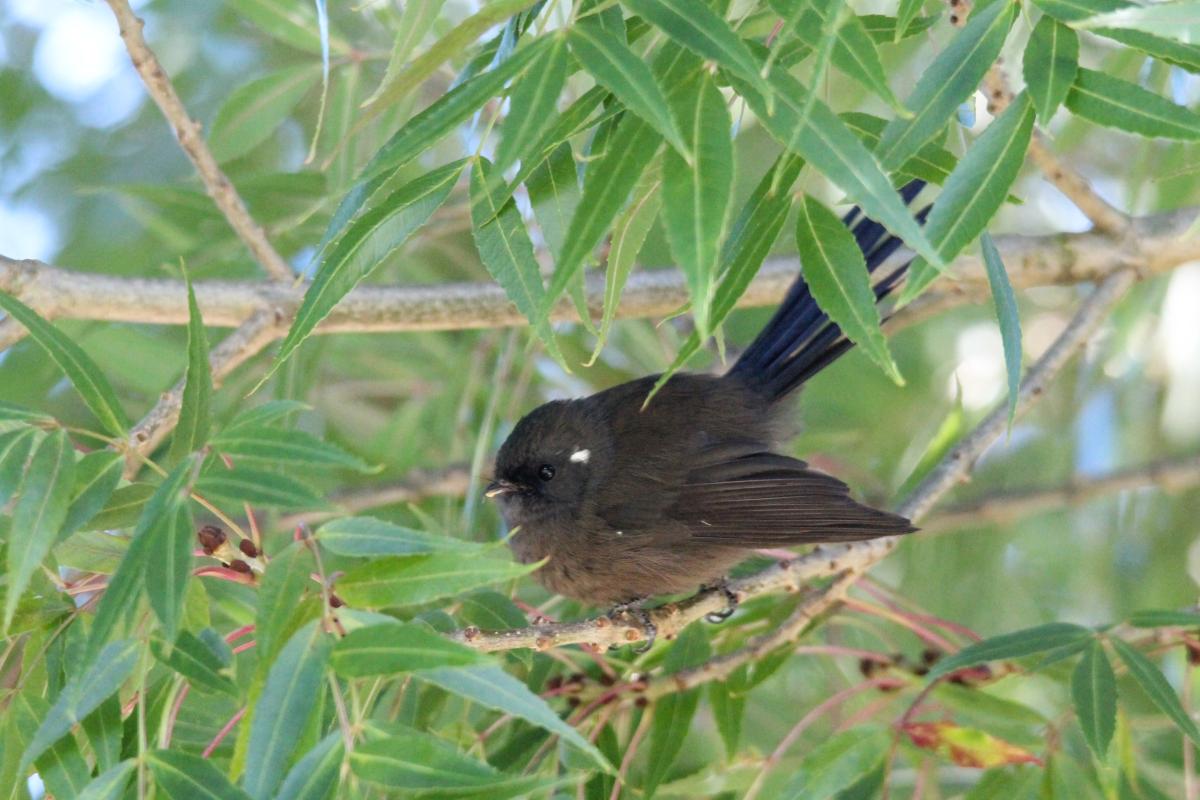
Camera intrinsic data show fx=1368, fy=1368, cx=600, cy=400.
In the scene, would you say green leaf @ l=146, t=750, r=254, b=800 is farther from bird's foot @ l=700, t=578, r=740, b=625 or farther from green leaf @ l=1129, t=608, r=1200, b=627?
green leaf @ l=1129, t=608, r=1200, b=627

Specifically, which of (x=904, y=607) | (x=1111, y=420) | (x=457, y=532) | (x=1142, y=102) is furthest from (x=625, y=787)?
(x=1111, y=420)

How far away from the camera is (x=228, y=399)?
15.8ft

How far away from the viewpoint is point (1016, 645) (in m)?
2.99

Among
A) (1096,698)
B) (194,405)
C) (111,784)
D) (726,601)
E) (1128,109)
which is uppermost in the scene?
(1128,109)

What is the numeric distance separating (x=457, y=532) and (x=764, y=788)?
51.6 inches

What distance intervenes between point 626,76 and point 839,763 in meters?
1.76

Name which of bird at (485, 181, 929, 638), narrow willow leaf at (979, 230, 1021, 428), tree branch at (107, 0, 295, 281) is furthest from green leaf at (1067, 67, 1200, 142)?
tree branch at (107, 0, 295, 281)

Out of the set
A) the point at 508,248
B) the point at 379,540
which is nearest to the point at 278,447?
the point at 379,540

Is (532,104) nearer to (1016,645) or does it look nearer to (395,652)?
(395,652)

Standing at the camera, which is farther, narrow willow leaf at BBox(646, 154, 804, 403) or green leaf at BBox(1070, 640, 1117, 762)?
green leaf at BBox(1070, 640, 1117, 762)

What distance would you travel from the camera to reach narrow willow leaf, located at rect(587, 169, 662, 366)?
2.52 metres

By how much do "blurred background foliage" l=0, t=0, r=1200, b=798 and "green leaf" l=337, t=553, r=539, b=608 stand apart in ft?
4.33

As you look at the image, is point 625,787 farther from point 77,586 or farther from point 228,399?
point 228,399

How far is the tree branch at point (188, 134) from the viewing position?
3162 millimetres
